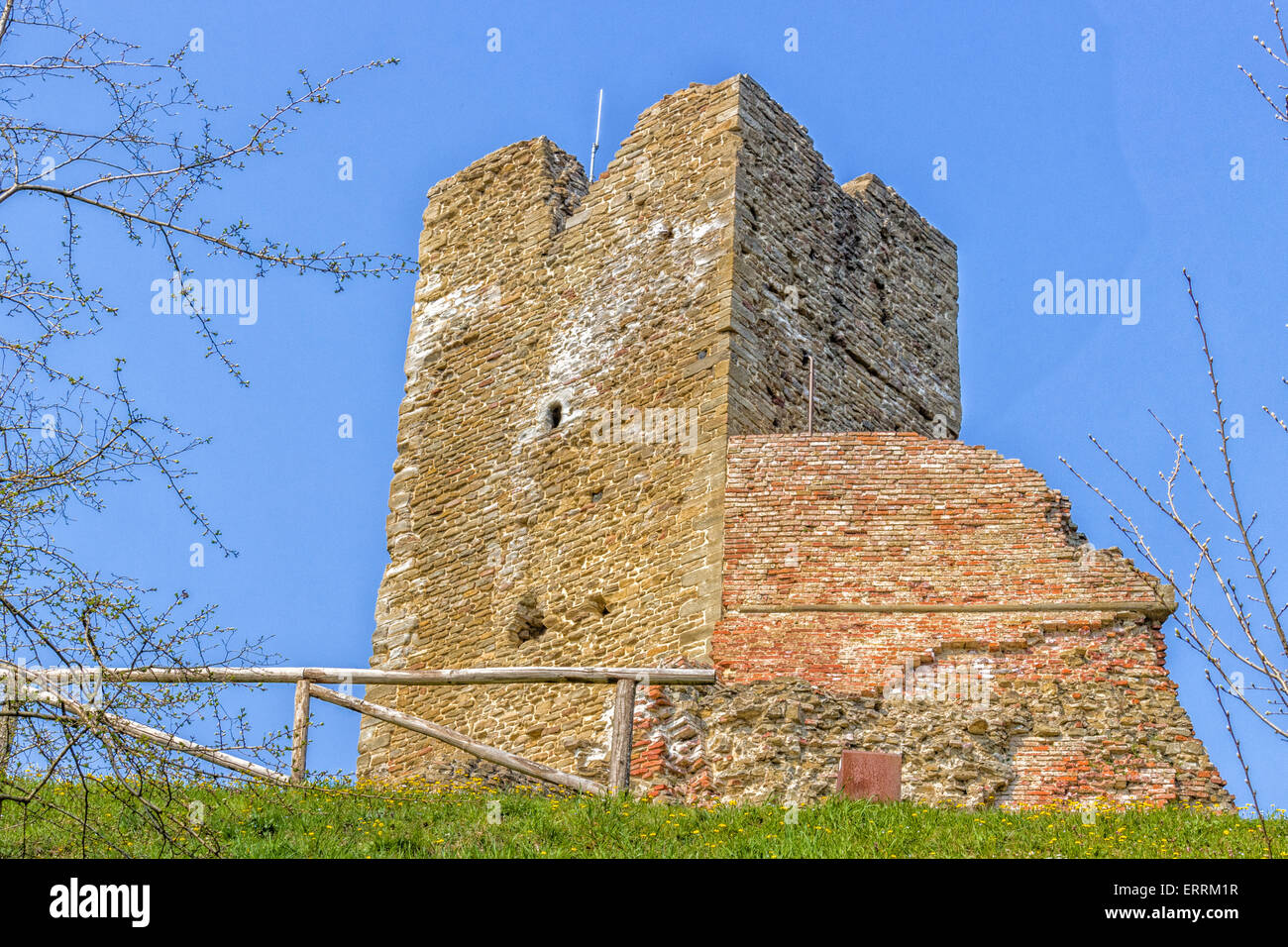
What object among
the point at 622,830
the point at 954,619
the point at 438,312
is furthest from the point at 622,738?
the point at 438,312

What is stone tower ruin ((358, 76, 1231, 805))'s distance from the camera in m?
13.5

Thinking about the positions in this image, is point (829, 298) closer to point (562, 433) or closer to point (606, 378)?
point (606, 378)

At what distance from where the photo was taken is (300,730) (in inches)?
494

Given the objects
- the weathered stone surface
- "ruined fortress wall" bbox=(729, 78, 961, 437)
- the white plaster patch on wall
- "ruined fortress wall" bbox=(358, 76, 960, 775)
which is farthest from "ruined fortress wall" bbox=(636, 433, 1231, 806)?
the white plaster patch on wall

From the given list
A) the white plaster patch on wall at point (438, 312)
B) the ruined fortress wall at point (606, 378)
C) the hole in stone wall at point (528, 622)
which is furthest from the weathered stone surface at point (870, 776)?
the white plaster patch on wall at point (438, 312)

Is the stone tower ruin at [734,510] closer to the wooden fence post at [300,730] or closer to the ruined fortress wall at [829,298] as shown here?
the ruined fortress wall at [829,298]

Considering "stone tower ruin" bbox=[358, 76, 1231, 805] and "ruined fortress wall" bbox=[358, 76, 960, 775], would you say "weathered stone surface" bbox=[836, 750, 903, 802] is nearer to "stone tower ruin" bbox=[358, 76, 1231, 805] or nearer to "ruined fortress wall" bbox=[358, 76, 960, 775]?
"stone tower ruin" bbox=[358, 76, 1231, 805]

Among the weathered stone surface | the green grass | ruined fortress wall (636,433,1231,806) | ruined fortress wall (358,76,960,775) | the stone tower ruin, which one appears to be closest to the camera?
the green grass

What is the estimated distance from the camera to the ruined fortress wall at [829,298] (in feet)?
55.6

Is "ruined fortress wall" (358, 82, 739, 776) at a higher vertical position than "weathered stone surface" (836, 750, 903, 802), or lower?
higher

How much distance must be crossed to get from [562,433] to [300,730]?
557cm

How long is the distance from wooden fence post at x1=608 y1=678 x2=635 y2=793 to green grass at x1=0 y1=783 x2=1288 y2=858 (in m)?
0.38

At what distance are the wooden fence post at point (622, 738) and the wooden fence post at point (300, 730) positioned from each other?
213cm
